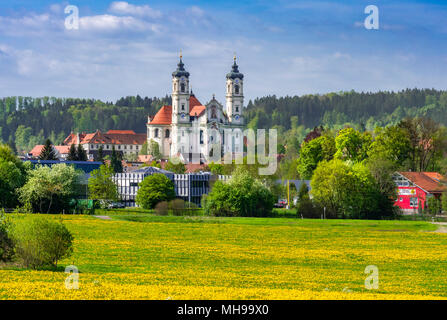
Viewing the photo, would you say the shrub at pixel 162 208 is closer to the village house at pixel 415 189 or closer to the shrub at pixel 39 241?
the village house at pixel 415 189

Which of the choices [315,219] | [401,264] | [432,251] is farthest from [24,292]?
[315,219]

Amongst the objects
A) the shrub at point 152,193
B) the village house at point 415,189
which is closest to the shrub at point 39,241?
the shrub at point 152,193

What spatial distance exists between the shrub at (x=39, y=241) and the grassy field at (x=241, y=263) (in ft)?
5.10

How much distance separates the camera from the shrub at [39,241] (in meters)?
34.0

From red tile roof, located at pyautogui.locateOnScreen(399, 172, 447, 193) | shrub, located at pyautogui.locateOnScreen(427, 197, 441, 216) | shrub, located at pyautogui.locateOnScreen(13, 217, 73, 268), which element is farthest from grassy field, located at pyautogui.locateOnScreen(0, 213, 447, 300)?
red tile roof, located at pyautogui.locateOnScreen(399, 172, 447, 193)

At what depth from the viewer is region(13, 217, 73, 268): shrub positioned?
1337 inches

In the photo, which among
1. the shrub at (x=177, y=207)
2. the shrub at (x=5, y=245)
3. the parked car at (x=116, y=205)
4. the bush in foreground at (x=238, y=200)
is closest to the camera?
the shrub at (x=5, y=245)

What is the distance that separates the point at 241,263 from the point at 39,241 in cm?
1156

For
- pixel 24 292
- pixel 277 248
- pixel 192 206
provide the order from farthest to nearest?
pixel 192 206 < pixel 277 248 < pixel 24 292

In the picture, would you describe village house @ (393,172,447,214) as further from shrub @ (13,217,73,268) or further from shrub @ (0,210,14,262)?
shrub @ (0,210,14,262)
